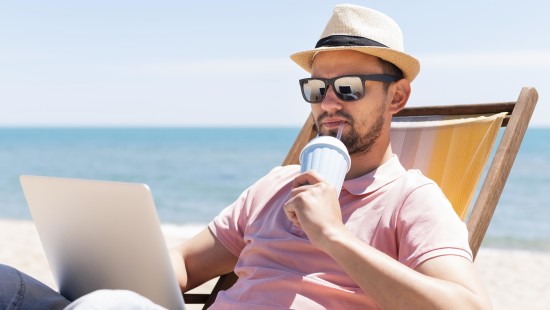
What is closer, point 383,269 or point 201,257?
point 383,269

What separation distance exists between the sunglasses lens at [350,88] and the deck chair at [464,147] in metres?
0.59

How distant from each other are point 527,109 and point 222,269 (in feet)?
4.32

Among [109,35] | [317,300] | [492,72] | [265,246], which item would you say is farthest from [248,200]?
[109,35]

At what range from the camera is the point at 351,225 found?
2.35 metres

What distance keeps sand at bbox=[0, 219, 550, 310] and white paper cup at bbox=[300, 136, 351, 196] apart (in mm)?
5213

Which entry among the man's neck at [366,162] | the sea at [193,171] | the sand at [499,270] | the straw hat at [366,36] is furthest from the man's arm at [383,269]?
the sea at [193,171]

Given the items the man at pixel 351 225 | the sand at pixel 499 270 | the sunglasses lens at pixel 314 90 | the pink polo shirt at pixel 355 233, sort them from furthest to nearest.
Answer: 1. the sand at pixel 499 270
2. the sunglasses lens at pixel 314 90
3. the pink polo shirt at pixel 355 233
4. the man at pixel 351 225

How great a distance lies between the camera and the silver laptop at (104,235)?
6.80 ft

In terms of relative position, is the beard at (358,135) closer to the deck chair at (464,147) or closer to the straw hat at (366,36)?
the straw hat at (366,36)

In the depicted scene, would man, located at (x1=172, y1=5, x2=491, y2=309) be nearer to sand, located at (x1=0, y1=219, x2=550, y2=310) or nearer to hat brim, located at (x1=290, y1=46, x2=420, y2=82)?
hat brim, located at (x1=290, y1=46, x2=420, y2=82)

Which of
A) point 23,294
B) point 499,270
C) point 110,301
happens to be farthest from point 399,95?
point 499,270

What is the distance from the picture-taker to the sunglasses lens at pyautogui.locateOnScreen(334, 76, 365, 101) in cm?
245

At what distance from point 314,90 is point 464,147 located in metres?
0.90

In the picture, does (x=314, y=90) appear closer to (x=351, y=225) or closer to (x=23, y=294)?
(x=351, y=225)
